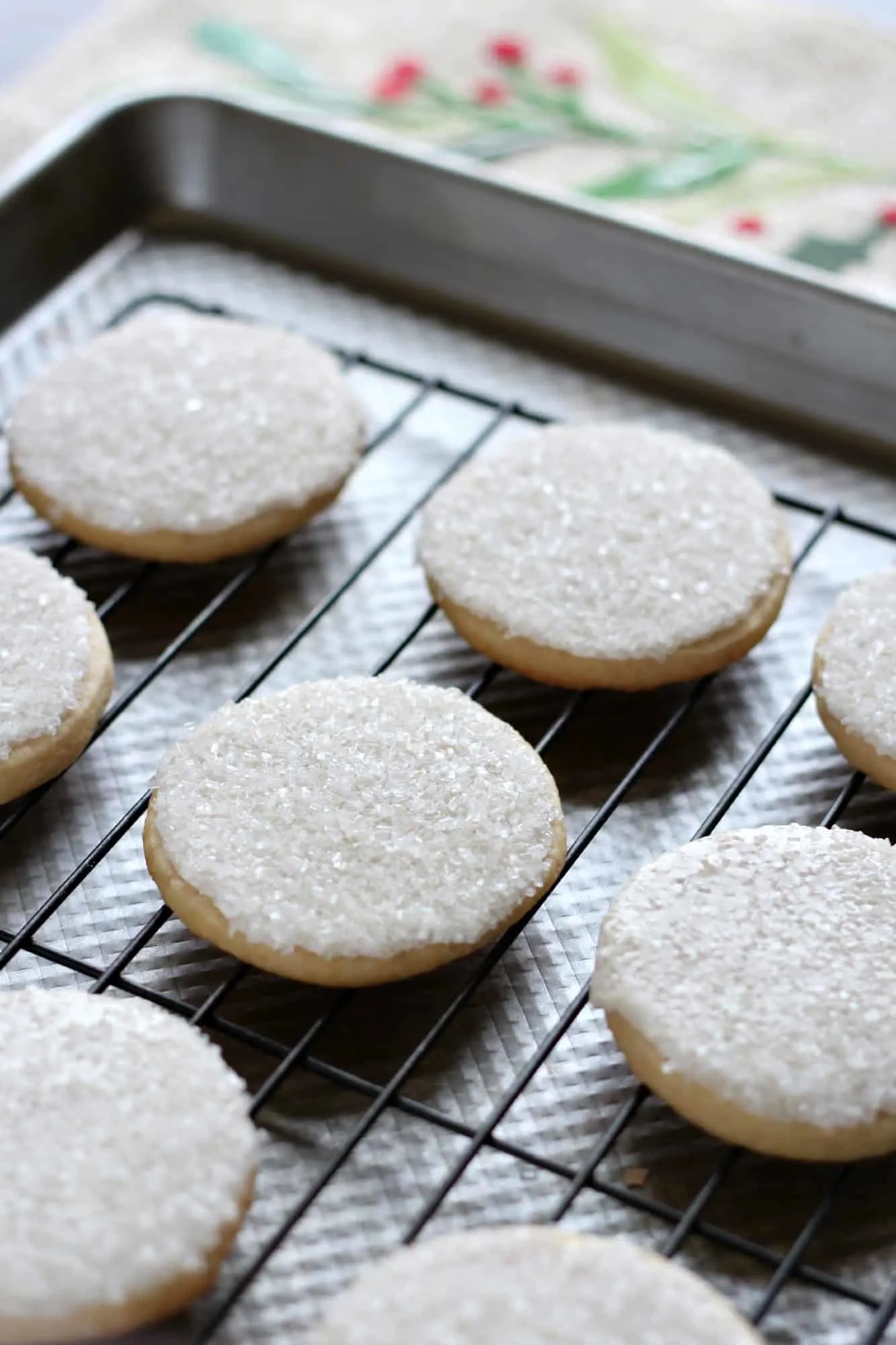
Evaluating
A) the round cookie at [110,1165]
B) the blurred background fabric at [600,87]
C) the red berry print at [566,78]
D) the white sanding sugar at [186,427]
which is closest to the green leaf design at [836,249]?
the blurred background fabric at [600,87]

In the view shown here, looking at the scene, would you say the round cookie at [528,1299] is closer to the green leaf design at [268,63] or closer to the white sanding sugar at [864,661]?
the white sanding sugar at [864,661]

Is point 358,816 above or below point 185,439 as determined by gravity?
below

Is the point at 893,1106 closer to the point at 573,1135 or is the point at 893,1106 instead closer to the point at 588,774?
the point at 573,1135

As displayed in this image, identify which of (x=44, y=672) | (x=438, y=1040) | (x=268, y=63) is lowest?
(x=438, y=1040)

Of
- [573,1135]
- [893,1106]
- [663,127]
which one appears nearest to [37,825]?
[573,1135]

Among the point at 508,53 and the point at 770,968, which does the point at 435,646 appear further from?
the point at 508,53

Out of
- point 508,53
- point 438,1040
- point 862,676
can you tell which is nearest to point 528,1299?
point 438,1040
